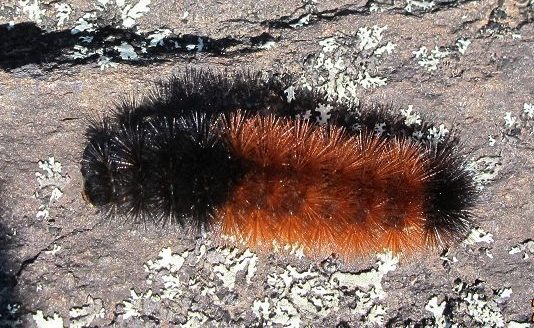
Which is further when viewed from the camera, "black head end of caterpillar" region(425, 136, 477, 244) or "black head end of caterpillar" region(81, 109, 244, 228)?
"black head end of caterpillar" region(425, 136, 477, 244)

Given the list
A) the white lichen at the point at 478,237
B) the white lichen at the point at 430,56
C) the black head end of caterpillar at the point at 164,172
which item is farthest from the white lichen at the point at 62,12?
the white lichen at the point at 478,237

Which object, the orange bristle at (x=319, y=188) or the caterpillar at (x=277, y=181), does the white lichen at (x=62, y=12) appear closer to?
the caterpillar at (x=277, y=181)

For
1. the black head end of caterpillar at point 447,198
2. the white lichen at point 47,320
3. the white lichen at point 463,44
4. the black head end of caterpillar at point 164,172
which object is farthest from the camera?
the white lichen at point 463,44

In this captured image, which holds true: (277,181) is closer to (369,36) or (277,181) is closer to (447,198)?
(447,198)

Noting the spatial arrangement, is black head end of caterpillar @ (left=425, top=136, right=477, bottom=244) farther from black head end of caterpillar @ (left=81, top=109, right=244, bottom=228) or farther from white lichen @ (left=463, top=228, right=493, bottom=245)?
black head end of caterpillar @ (left=81, top=109, right=244, bottom=228)

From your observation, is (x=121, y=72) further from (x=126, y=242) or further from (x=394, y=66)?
(x=394, y=66)

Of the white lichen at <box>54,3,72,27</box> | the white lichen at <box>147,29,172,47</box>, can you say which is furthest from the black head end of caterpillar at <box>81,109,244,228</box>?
the white lichen at <box>54,3,72,27</box>

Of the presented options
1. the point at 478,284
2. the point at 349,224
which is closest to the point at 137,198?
the point at 349,224
